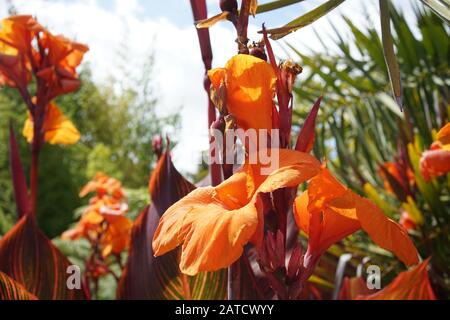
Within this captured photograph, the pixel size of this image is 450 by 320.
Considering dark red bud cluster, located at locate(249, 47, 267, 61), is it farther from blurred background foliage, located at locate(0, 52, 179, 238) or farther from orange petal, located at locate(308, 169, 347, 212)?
blurred background foliage, located at locate(0, 52, 179, 238)

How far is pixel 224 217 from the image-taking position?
31 centimetres

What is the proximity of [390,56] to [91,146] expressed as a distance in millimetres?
11395

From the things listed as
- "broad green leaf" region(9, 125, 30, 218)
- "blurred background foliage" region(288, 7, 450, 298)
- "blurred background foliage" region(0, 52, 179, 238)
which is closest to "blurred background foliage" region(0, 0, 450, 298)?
"blurred background foliage" region(288, 7, 450, 298)

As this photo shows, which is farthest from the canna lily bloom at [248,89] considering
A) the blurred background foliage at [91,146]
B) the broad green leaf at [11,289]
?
the blurred background foliage at [91,146]

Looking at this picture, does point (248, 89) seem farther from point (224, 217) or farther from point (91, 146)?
point (91, 146)

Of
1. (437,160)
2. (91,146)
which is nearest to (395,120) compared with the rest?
(437,160)

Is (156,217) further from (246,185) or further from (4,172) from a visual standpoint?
(4,172)

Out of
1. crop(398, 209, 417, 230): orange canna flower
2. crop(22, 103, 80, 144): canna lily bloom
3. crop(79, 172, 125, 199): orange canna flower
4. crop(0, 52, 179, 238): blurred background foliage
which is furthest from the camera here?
crop(0, 52, 179, 238): blurred background foliage

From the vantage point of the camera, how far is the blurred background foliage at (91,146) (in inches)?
281

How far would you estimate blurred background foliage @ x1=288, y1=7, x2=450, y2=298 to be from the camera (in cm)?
123

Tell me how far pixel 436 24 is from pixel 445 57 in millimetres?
86
